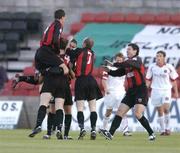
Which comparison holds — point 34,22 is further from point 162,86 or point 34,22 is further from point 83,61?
point 83,61

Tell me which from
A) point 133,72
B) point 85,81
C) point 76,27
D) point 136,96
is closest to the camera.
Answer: point 133,72

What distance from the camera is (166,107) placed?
2009 cm

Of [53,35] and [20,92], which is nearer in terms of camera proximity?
[53,35]

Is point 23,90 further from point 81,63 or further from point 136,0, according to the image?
point 81,63

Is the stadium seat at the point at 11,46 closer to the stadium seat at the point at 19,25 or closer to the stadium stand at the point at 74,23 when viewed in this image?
the stadium stand at the point at 74,23

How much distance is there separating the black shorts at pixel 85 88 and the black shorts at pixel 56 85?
84 cm

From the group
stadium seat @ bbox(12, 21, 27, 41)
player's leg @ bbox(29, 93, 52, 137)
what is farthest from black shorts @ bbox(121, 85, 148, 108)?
stadium seat @ bbox(12, 21, 27, 41)

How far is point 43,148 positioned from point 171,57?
44.3 feet

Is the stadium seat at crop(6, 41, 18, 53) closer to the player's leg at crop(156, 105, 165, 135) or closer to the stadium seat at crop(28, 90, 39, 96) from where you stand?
the stadium seat at crop(28, 90, 39, 96)

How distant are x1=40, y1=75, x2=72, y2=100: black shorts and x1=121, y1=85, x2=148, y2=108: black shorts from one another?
141 cm

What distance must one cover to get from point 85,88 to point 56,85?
113cm

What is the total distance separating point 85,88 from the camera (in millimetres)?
16219

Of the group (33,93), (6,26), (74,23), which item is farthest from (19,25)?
(33,93)

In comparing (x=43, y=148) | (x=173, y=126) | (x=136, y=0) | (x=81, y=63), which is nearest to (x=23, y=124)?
(x=173, y=126)
